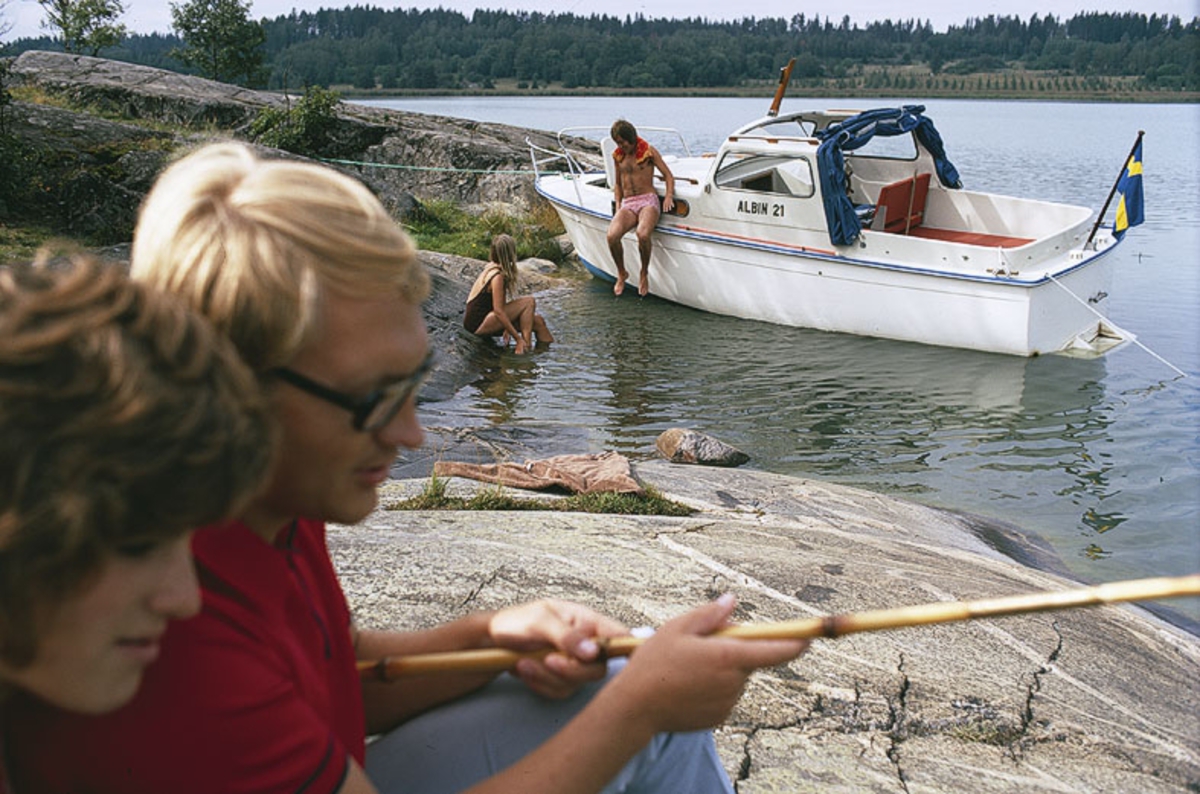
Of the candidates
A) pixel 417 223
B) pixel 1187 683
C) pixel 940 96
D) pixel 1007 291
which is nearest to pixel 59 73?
pixel 417 223

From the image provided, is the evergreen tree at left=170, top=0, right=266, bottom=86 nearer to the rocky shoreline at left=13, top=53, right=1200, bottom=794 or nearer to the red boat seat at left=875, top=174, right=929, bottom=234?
the red boat seat at left=875, top=174, right=929, bottom=234

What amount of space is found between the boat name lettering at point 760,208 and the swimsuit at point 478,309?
376 cm

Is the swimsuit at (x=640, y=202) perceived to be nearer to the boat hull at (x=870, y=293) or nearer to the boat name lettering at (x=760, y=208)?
the boat hull at (x=870, y=293)

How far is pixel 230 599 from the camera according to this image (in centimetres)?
156

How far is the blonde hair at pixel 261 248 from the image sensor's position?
1526mm

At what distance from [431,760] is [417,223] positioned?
16.6m

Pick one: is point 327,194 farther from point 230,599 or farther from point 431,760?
point 431,760

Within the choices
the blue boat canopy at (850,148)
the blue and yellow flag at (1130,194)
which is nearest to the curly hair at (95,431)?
the blue boat canopy at (850,148)

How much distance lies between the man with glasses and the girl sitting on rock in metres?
10.2

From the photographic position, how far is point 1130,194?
1247 centimetres

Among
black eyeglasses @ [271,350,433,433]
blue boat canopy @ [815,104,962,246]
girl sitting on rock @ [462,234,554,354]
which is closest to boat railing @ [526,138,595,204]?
blue boat canopy @ [815,104,962,246]

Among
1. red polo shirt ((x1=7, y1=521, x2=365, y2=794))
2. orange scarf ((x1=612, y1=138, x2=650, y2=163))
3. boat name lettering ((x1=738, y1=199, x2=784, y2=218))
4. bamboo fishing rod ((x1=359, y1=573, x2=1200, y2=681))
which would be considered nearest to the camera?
red polo shirt ((x1=7, y1=521, x2=365, y2=794))

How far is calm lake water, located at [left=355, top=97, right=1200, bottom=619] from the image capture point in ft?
27.5

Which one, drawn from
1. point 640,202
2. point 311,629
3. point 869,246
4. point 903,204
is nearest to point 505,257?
point 640,202
